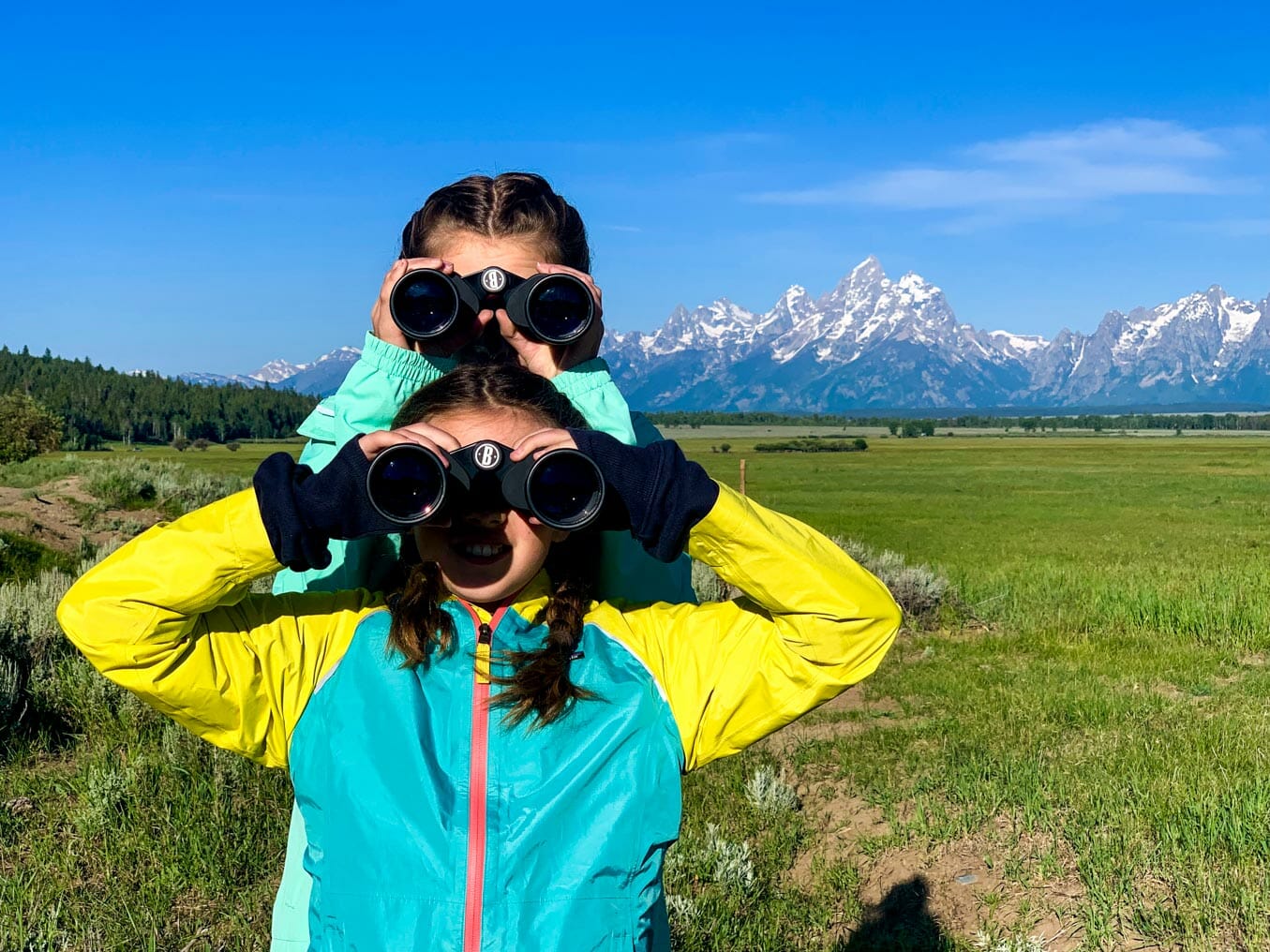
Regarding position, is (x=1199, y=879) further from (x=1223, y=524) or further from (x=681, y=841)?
(x=1223, y=524)

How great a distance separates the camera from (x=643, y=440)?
2193 millimetres

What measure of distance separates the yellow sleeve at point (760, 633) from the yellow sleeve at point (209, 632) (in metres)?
0.54

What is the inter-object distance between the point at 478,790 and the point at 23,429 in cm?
4530

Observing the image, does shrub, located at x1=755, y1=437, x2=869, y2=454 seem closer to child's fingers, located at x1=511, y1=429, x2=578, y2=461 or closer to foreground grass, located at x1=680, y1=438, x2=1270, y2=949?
foreground grass, located at x1=680, y1=438, x2=1270, y2=949

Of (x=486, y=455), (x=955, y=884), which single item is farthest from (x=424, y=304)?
(x=955, y=884)

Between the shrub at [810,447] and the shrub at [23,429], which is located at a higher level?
the shrub at [23,429]

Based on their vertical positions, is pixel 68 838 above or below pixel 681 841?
above

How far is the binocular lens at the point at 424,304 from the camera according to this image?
2.02 metres

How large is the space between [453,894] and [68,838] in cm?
349

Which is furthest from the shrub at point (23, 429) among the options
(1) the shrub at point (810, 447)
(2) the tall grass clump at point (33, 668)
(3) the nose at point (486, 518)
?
(1) the shrub at point (810, 447)

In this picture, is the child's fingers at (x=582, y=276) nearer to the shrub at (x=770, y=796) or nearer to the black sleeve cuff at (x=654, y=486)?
the black sleeve cuff at (x=654, y=486)

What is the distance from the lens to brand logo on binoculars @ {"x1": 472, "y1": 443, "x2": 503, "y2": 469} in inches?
65.4

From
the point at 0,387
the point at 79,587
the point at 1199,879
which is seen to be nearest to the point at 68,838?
the point at 79,587

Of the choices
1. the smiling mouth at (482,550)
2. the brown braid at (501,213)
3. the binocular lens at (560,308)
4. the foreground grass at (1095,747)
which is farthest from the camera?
the foreground grass at (1095,747)
